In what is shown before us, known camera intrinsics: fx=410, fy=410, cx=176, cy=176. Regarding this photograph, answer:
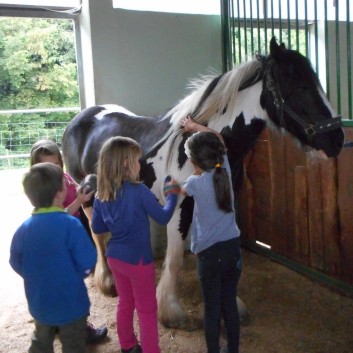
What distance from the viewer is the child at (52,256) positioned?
138cm

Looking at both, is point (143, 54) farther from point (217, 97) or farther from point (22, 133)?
point (22, 133)

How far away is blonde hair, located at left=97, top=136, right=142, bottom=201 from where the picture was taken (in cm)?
168

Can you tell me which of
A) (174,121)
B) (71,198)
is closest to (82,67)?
(174,121)

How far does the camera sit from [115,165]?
168cm

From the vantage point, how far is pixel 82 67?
3.47 m

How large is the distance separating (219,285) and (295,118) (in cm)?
88

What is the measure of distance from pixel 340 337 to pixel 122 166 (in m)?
1.53

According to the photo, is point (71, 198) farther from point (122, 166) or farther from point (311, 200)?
point (311, 200)

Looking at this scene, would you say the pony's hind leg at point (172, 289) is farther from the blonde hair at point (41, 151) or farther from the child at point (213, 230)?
the blonde hair at point (41, 151)

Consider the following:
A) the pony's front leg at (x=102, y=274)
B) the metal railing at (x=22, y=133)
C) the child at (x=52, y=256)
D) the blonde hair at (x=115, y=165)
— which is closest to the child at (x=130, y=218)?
the blonde hair at (x=115, y=165)

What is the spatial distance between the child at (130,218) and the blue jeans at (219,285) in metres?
0.23

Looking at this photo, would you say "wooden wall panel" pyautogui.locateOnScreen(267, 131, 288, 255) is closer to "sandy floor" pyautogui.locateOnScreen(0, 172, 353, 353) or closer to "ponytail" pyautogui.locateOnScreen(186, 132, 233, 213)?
"sandy floor" pyautogui.locateOnScreen(0, 172, 353, 353)

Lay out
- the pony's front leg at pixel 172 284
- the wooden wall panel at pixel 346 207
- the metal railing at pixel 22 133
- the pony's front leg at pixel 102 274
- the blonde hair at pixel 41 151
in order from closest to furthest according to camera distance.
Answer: the blonde hair at pixel 41 151
the pony's front leg at pixel 172 284
the wooden wall panel at pixel 346 207
the pony's front leg at pixel 102 274
the metal railing at pixel 22 133

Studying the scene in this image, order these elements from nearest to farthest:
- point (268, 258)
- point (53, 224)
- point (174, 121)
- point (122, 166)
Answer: point (53, 224)
point (122, 166)
point (174, 121)
point (268, 258)
